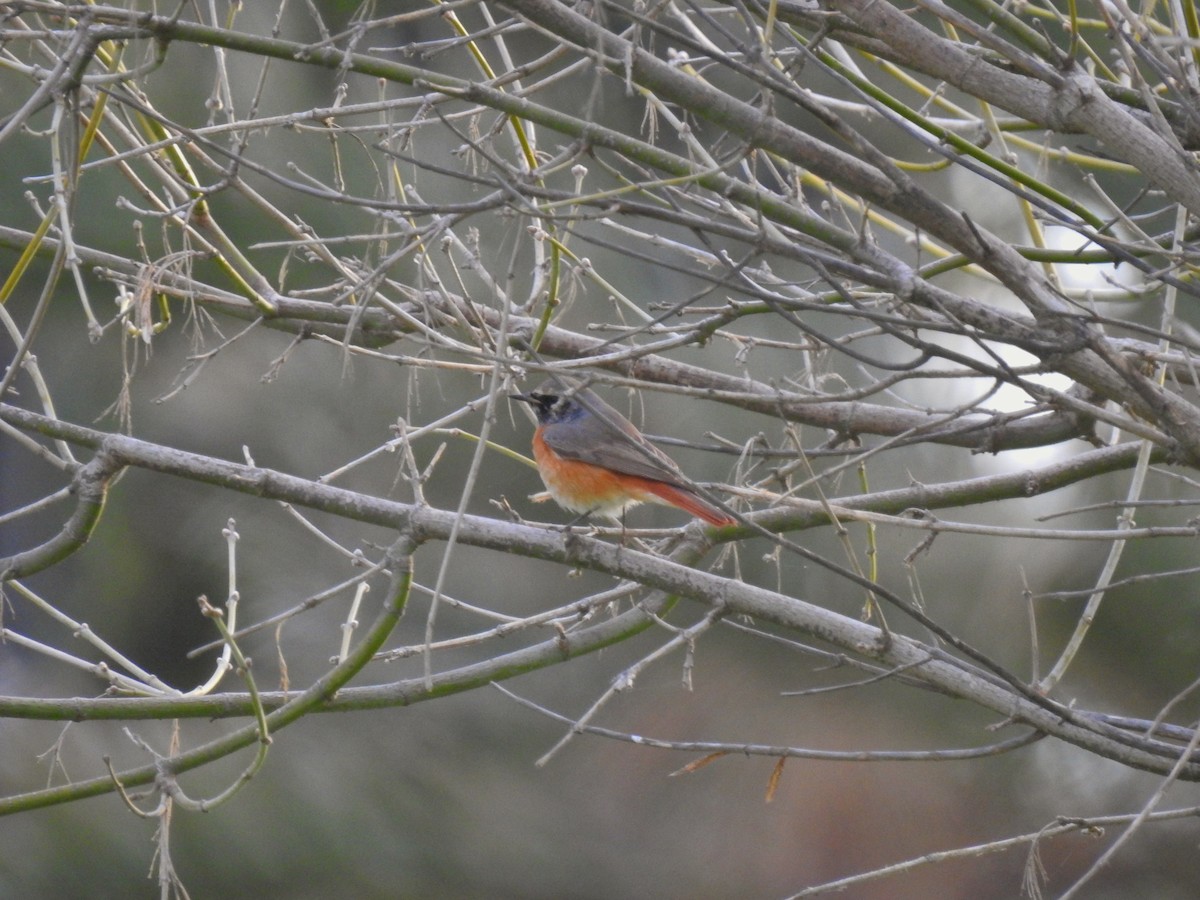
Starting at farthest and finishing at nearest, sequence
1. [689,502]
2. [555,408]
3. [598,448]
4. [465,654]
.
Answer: [465,654]
[555,408]
[598,448]
[689,502]

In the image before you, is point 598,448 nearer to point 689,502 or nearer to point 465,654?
point 689,502

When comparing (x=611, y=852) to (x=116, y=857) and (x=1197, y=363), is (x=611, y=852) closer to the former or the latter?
(x=116, y=857)

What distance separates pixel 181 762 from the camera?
114 inches

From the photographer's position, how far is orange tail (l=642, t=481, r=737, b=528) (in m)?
3.38

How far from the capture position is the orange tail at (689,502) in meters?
3.38

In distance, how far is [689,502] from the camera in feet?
12.6

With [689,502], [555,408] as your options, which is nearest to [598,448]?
[555,408]

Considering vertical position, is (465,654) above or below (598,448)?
below

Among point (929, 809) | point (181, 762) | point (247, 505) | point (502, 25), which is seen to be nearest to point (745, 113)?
point (502, 25)

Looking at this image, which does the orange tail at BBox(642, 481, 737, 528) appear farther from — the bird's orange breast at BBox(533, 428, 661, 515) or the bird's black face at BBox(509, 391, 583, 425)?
the bird's black face at BBox(509, 391, 583, 425)

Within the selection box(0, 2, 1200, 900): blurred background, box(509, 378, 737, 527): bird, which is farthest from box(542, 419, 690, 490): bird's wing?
box(0, 2, 1200, 900): blurred background

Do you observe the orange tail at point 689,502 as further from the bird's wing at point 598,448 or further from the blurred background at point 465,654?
the blurred background at point 465,654

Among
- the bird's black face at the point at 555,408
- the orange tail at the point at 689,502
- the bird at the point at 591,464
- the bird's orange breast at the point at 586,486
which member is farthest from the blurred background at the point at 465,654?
the orange tail at the point at 689,502

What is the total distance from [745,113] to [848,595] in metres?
6.24
